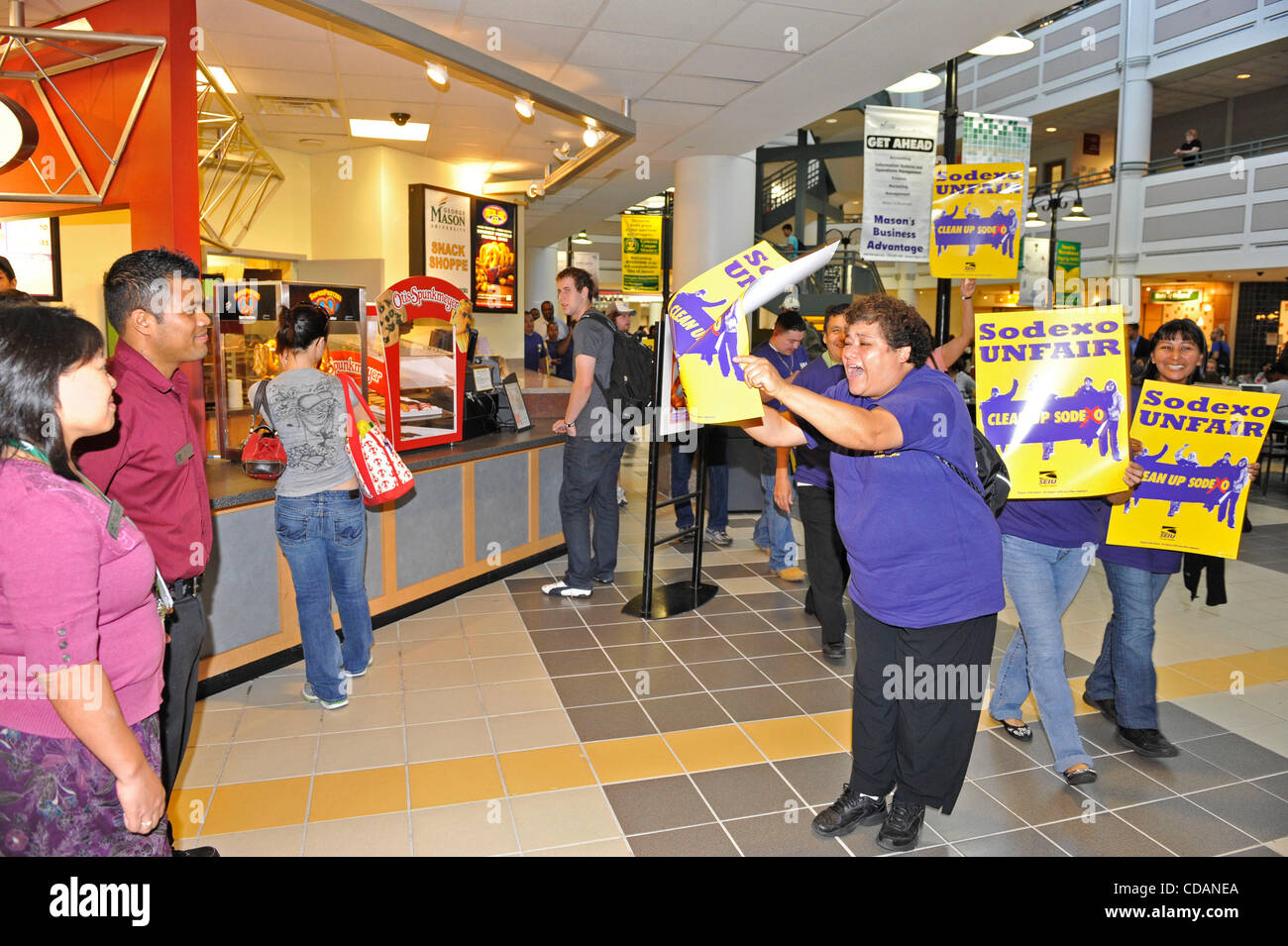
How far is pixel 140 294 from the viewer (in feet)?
7.35

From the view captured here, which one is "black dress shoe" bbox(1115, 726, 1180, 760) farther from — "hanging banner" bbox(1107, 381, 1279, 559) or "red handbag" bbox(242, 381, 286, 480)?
"red handbag" bbox(242, 381, 286, 480)

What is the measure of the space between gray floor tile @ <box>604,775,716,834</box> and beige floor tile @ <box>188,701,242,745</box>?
1668 mm

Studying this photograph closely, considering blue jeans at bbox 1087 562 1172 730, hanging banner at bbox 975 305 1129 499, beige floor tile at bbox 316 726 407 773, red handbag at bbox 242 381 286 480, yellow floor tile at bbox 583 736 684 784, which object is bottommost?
yellow floor tile at bbox 583 736 684 784

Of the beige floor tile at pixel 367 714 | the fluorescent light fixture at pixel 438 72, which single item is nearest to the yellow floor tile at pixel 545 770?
the beige floor tile at pixel 367 714

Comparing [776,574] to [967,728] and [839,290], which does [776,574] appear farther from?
[839,290]

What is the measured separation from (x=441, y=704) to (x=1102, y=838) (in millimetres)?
2707

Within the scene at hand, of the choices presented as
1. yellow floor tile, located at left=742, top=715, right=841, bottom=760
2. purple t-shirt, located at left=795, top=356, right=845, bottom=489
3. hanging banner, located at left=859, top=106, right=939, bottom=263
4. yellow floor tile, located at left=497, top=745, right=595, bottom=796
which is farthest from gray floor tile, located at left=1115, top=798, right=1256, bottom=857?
hanging banner, located at left=859, top=106, right=939, bottom=263

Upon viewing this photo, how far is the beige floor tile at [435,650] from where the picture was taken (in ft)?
14.5

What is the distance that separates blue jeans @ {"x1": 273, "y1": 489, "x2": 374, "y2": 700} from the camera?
3559 millimetres

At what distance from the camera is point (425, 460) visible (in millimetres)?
5012

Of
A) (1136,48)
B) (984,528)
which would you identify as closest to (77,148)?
(984,528)

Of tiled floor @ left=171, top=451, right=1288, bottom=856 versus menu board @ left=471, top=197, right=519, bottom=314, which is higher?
menu board @ left=471, top=197, right=519, bottom=314

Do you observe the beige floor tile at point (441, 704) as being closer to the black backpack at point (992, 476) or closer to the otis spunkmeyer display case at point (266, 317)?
the otis spunkmeyer display case at point (266, 317)
